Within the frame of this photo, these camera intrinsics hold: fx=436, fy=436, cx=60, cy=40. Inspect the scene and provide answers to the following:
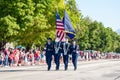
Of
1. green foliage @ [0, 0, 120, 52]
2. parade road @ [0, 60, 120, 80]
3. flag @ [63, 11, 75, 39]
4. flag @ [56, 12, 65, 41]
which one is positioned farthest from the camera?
green foliage @ [0, 0, 120, 52]

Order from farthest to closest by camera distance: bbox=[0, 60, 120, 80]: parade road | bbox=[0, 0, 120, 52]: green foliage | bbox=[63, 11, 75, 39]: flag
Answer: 1. bbox=[0, 0, 120, 52]: green foliage
2. bbox=[63, 11, 75, 39]: flag
3. bbox=[0, 60, 120, 80]: parade road

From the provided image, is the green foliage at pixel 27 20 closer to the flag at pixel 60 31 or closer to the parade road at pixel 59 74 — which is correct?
the flag at pixel 60 31

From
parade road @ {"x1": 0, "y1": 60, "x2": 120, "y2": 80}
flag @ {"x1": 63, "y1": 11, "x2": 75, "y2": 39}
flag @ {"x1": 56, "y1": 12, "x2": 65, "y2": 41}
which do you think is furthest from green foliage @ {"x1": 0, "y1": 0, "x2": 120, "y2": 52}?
parade road @ {"x1": 0, "y1": 60, "x2": 120, "y2": 80}

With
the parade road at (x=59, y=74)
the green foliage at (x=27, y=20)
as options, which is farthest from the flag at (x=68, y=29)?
the green foliage at (x=27, y=20)

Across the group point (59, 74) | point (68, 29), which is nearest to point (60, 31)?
point (68, 29)

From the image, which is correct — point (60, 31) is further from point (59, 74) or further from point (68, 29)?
point (59, 74)

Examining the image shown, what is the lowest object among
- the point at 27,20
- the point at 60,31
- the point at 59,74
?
the point at 59,74

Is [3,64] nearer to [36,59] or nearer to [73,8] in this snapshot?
[36,59]

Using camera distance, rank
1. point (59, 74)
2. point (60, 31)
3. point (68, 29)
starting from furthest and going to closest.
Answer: point (60, 31), point (68, 29), point (59, 74)

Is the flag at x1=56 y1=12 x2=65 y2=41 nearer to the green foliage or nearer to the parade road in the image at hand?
the parade road

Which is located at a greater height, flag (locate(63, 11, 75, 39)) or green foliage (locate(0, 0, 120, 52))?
green foliage (locate(0, 0, 120, 52))

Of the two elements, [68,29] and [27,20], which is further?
[27,20]

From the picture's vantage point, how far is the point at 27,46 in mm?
60438

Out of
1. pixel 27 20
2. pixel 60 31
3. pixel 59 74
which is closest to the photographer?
pixel 59 74
